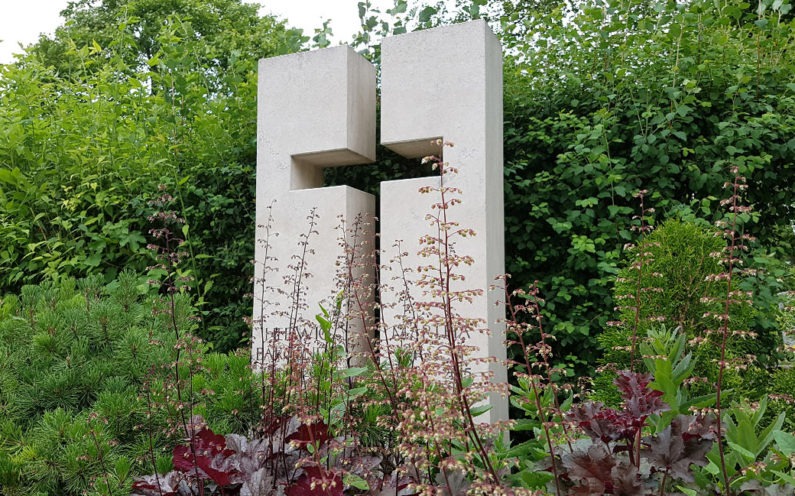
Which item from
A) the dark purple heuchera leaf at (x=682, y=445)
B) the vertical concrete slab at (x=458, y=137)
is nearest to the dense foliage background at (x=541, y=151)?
the vertical concrete slab at (x=458, y=137)

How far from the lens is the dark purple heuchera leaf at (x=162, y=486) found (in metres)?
1.56

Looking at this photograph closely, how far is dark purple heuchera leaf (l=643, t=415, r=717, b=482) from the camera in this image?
1221 millimetres

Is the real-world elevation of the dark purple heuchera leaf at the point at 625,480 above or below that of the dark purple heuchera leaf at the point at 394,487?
above

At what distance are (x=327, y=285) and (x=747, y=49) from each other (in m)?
2.99

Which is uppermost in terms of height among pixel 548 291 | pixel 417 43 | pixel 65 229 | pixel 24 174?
pixel 417 43

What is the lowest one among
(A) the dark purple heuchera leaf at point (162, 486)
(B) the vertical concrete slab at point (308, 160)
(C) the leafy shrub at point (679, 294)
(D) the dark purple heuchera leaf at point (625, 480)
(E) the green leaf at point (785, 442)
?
(A) the dark purple heuchera leaf at point (162, 486)

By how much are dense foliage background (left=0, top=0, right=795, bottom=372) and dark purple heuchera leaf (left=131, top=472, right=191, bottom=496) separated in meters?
2.17

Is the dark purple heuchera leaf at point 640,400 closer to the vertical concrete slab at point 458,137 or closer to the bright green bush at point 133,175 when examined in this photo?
the vertical concrete slab at point 458,137

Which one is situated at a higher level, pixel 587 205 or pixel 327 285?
pixel 587 205

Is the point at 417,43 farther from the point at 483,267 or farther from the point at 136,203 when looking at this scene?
the point at 136,203

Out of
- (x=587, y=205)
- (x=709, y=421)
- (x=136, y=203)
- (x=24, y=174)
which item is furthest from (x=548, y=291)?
(x=24, y=174)

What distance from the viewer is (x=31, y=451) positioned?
1816 mm

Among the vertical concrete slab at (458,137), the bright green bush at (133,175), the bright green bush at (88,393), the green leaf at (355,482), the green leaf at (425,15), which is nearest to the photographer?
the green leaf at (355,482)

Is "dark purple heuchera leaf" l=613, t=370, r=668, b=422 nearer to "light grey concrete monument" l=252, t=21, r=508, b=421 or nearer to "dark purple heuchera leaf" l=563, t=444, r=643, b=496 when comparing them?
"dark purple heuchera leaf" l=563, t=444, r=643, b=496
